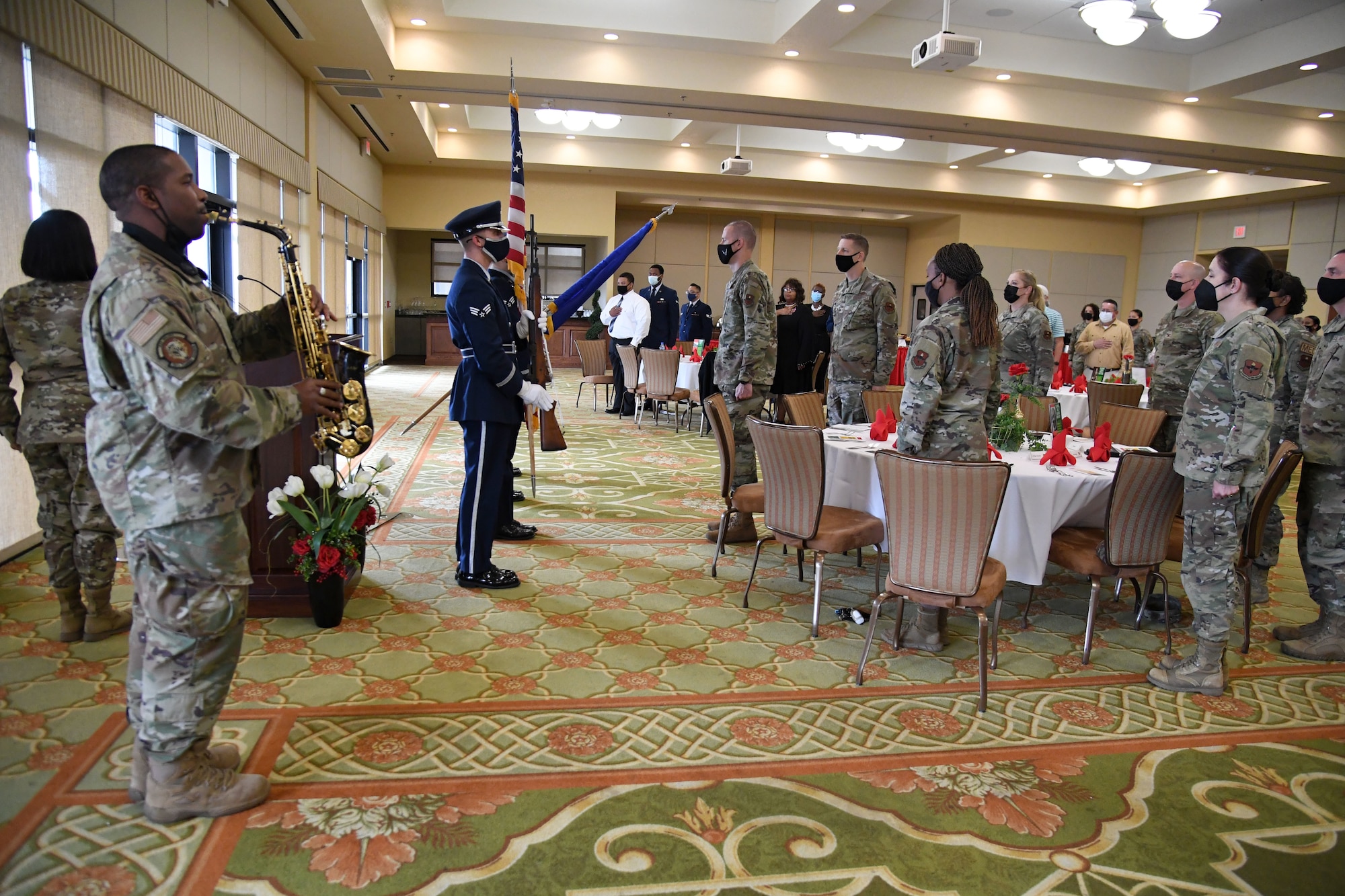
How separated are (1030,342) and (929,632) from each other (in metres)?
3.69

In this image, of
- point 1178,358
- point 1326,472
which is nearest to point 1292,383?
point 1178,358

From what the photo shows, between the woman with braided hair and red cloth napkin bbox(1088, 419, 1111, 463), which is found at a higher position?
the woman with braided hair

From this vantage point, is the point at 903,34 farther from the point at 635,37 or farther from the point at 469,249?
the point at 469,249

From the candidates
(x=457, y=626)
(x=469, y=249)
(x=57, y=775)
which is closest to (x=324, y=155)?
(x=469, y=249)

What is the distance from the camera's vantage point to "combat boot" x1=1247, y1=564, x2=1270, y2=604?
4.33 meters

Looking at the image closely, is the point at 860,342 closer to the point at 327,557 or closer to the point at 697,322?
the point at 327,557

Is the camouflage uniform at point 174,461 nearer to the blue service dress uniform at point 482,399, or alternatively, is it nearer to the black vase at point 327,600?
the black vase at point 327,600

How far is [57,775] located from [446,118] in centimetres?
1330

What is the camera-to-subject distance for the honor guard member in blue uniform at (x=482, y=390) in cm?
385

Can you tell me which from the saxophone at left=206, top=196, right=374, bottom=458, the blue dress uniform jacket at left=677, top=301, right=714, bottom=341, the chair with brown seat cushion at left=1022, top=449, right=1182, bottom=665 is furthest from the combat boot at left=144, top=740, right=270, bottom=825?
the blue dress uniform jacket at left=677, top=301, right=714, bottom=341

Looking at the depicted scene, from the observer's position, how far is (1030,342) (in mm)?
6430

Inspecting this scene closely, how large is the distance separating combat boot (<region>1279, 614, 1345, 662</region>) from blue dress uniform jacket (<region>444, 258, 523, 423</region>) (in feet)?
11.9

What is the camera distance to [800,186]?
16672mm

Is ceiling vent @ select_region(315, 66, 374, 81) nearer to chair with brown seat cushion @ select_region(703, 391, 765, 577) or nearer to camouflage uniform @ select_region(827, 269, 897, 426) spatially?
camouflage uniform @ select_region(827, 269, 897, 426)
